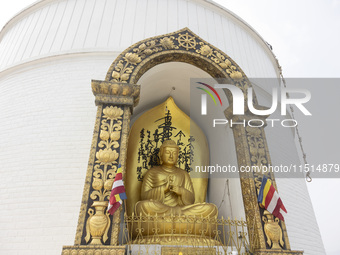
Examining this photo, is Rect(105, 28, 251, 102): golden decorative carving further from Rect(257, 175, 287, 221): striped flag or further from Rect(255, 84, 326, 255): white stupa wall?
Rect(255, 84, 326, 255): white stupa wall

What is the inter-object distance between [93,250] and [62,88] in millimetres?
3984

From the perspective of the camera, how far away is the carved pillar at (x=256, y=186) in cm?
327

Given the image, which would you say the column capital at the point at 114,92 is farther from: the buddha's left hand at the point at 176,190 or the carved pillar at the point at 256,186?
the buddha's left hand at the point at 176,190

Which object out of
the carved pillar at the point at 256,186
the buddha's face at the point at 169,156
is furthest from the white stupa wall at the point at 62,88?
the buddha's face at the point at 169,156

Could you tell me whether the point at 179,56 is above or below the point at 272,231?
above

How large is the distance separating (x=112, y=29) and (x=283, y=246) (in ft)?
19.6

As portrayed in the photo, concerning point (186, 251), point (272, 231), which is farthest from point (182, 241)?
point (272, 231)

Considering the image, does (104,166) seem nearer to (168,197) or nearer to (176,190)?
(176,190)

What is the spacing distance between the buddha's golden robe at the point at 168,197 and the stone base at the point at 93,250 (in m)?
1.40

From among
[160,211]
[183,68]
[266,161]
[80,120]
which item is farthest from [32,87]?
→ [266,161]

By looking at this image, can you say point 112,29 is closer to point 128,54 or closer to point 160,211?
point 128,54

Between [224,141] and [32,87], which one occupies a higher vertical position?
[32,87]

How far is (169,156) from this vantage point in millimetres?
5594

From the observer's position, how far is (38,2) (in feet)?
24.4
